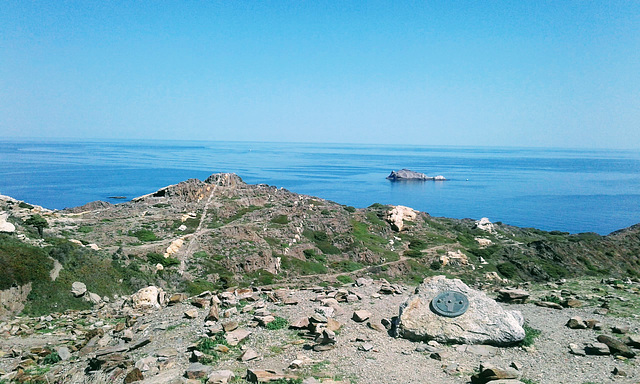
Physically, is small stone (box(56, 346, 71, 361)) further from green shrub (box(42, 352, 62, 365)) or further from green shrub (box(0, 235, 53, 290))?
green shrub (box(0, 235, 53, 290))

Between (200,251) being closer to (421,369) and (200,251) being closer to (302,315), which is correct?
(302,315)

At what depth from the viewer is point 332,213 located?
56969 millimetres

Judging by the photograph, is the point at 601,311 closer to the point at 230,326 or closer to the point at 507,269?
the point at 230,326

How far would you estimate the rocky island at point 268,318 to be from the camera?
11719 millimetres

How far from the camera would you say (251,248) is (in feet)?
135

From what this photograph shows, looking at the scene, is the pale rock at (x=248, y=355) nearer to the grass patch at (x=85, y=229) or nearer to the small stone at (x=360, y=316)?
the small stone at (x=360, y=316)

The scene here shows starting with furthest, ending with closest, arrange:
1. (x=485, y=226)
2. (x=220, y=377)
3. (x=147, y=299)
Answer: (x=485, y=226)
(x=147, y=299)
(x=220, y=377)

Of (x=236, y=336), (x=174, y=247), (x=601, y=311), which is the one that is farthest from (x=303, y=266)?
(x=236, y=336)

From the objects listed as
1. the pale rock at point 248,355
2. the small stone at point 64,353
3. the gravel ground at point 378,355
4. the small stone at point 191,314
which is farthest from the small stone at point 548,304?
the small stone at point 64,353

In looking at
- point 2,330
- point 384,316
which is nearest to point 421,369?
point 384,316

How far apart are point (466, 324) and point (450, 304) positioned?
879mm

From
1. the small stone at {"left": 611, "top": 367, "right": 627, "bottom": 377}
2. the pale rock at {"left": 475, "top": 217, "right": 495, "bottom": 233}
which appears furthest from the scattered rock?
the pale rock at {"left": 475, "top": 217, "right": 495, "bottom": 233}

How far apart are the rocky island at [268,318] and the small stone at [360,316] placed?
0.06 m

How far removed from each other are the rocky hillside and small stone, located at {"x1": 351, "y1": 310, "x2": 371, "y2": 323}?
17.7m
